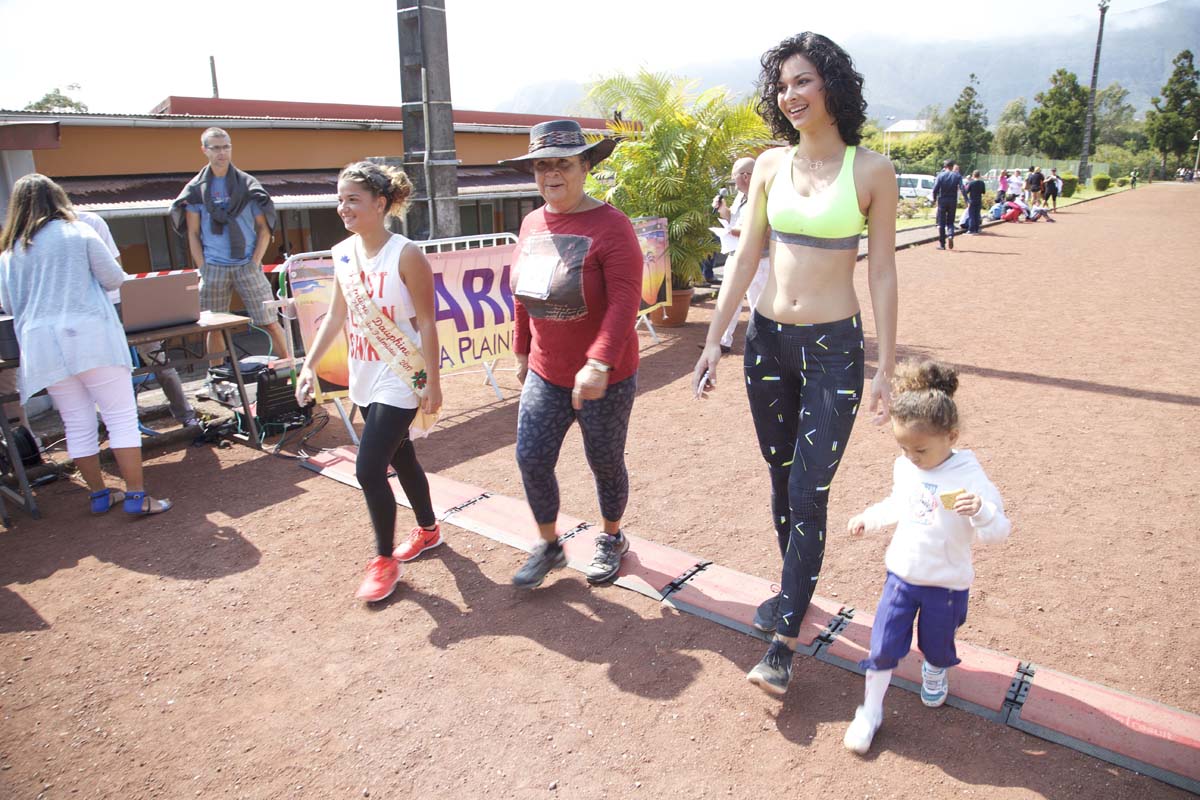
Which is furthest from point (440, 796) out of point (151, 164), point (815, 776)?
point (151, 164)

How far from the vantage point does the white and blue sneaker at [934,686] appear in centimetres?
277

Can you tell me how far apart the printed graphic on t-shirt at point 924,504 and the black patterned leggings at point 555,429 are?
128cm

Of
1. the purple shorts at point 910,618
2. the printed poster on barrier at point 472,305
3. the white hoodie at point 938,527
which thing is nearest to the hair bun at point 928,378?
the white hoodie at point 938,527

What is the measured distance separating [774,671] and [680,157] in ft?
27.4

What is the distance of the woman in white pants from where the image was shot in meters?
4.39

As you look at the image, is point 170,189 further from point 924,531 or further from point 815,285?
point 924,531

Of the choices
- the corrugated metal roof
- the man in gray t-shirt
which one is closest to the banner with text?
the man in gray t-shirt

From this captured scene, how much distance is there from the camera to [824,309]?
273 cm

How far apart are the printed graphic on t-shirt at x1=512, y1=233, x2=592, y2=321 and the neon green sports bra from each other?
2.61 ft

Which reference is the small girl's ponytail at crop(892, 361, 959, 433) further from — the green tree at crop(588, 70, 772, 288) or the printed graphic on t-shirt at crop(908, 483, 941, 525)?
the green tree at crop(588, 70, 772, 288)

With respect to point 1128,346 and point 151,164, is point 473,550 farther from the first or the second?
point 151,164

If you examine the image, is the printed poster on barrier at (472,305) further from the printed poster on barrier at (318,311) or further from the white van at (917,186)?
the white van at (917,186)

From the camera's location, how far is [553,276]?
3248mm

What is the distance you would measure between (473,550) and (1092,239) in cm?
2255
